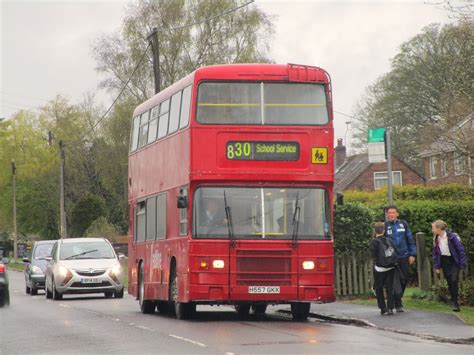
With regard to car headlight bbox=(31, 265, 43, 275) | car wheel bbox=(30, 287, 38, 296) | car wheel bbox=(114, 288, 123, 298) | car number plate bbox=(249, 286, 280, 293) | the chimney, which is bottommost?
car number plate bbox=(249, 286, 280, 293)

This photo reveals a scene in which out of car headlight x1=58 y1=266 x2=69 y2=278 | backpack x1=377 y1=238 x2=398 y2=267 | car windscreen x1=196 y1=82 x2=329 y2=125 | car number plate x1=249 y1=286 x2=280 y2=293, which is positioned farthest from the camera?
car headlight x1=58 y1=266 x2=69 y2=278

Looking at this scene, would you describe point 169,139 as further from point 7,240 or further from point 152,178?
point 7,240

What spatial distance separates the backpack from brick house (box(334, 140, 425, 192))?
64611 mm

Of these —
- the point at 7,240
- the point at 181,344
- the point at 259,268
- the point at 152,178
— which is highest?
the point at 7,240

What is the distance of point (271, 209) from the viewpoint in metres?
22.0

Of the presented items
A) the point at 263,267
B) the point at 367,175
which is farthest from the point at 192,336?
the point at 367,175

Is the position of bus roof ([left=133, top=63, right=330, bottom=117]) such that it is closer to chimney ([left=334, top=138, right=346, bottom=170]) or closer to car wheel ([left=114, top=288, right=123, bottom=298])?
car wheel ([left=114, top=288, right=123, bottom=298])

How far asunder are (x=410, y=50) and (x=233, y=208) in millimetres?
60904

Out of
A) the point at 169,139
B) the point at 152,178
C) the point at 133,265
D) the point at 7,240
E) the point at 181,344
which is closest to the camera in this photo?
the point at 181,344

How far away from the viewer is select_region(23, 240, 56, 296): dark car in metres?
40.5

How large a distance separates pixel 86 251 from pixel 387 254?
14.8 m

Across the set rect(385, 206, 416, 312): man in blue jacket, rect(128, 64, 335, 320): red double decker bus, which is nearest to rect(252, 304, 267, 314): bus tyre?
rect(128, 64, 335, 320): red double decker bus

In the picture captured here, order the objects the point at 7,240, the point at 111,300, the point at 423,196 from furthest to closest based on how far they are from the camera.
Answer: the point at 7,240 < the point at 423,196 < the point at 111,300

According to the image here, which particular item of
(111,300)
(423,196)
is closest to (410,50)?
(423,196)
